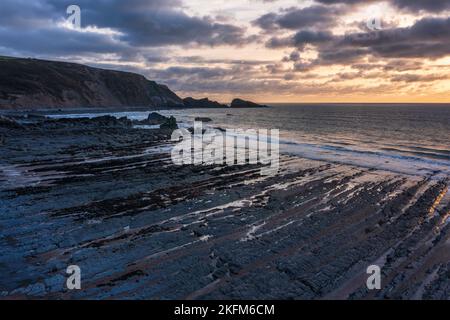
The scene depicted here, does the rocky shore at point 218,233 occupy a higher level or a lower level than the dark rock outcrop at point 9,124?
lower

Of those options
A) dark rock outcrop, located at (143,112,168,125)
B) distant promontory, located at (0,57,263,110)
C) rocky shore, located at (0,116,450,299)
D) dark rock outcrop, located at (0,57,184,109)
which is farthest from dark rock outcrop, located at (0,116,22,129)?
dark rock outcrop, located at (0,57,184,109)

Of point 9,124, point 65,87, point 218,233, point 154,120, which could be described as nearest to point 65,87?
point 65,87

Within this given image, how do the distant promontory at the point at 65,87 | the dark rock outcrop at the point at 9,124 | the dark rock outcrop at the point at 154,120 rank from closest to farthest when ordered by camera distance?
the dark rock outcrop at the point at 9,124 < the dark rock outcrop at the point at 154,120 < the distant promontory at the point at 65,87

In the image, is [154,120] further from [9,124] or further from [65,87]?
[65,87]

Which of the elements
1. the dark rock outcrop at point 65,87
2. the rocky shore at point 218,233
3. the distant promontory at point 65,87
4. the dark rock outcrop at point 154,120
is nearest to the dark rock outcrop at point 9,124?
the rocky shore at point 218,233

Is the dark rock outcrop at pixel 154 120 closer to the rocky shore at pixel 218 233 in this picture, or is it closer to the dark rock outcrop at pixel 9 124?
the dark rock outcrop at pixel 9 124
